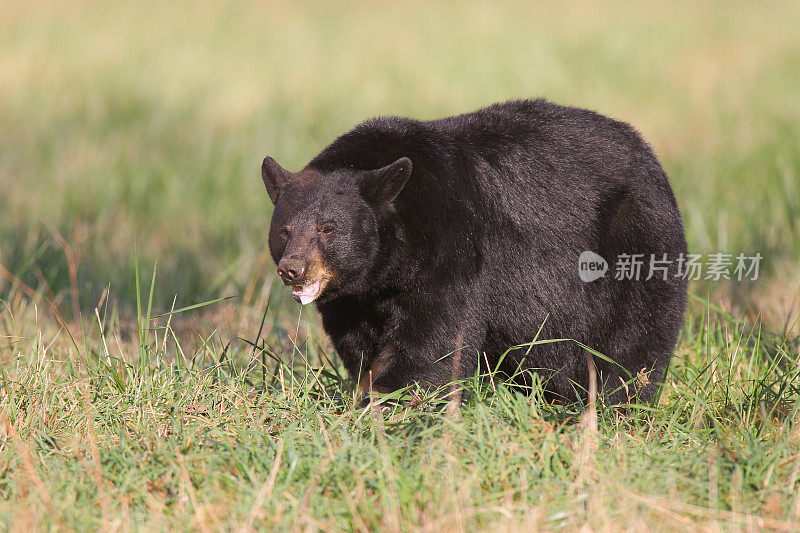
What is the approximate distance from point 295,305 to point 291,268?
2.26 meters

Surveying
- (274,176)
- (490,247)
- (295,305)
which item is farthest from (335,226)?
(295,305)

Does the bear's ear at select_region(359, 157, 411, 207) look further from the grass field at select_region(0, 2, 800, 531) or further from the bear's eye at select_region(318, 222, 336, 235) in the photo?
the grass field at select_region(0, 2, 800, 531)

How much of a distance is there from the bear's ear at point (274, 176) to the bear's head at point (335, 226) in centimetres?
8

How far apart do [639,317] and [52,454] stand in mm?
2372

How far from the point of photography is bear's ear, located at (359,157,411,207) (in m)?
3.61

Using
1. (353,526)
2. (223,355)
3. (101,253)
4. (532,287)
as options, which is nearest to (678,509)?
(353,526)

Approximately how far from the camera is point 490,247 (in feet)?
12.7

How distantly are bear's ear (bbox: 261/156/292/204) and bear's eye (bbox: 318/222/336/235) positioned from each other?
31 centimetres

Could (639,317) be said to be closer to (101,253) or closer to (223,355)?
(223,355)

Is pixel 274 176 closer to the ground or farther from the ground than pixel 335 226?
farther from the ground

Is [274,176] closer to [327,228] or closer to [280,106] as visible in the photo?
[327,228]

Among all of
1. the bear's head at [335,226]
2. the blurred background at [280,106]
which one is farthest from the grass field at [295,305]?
the bear's head at [335,226]
